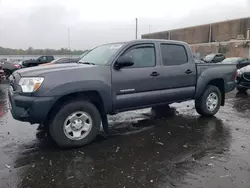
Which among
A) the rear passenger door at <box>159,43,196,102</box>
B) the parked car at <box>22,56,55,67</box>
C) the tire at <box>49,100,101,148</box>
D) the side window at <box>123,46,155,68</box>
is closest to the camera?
the tire at <box>49,100,101,148</box>

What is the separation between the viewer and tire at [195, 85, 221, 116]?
625 cm

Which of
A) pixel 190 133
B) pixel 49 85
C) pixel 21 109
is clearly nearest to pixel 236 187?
pixel 190 133

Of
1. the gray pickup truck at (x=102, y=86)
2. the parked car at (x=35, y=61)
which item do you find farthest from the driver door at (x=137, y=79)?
the parked car at (x=35, y=61)

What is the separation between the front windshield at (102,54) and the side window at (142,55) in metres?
0.29

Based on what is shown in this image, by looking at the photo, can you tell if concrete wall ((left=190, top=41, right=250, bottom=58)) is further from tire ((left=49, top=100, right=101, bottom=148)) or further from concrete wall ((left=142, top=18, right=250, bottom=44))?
tire ((left=49, top=100, right=101, bottom=148))

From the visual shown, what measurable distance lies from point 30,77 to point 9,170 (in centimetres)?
140

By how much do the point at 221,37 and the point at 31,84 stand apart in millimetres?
45735

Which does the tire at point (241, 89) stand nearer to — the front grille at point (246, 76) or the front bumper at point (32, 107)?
the front grille at point (246, 76)

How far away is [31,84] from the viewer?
3932 millimetres

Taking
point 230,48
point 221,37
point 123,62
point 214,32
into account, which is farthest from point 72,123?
point 214,32

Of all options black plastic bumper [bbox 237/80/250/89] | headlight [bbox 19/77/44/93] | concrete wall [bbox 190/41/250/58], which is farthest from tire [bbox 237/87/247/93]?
concrete wall [bbox 190/41/250/58]

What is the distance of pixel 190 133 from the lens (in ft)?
16.9

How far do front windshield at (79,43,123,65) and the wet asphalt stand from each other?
4.79 feet

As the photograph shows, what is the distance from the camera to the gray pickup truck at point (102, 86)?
3.96m
